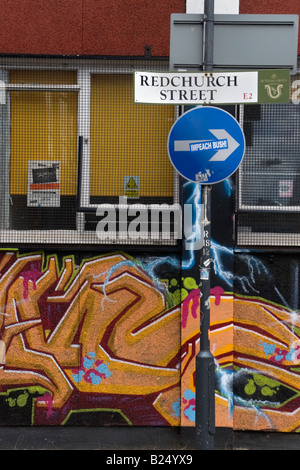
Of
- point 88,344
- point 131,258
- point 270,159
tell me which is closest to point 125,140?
point 131,258

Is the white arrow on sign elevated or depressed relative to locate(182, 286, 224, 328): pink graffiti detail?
elevated

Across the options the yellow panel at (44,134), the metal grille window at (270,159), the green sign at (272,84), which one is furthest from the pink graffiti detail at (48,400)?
the green sign at (272,84)

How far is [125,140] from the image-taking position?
622cm

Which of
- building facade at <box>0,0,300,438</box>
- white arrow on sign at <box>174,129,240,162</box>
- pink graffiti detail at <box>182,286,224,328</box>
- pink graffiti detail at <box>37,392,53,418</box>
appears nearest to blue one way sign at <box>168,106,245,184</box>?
white arrow on sign at <box>174,129,240,162</box>

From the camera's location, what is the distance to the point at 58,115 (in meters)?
Answer: 6.27

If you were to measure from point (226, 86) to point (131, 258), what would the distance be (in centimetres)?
224

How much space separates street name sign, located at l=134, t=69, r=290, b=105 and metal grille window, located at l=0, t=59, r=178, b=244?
1540 millimetres

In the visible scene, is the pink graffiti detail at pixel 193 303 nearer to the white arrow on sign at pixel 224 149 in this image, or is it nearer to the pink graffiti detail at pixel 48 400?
the pink graffiti detail at pixel 48 400

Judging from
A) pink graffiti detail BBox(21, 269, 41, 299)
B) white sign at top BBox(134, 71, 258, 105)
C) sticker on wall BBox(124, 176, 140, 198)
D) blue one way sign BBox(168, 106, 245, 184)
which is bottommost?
pink graffiti detail BBox(21, 269, 41, 299)

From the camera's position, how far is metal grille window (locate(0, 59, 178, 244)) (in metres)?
6.19

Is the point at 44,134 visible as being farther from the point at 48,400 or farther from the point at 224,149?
the point at 48,400

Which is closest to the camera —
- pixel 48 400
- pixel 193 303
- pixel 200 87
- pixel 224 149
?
pixel 224 149

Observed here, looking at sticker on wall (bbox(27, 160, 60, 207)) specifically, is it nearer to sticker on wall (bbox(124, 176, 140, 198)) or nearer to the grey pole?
sticker on wall (bbox(124, 176, 140, 198))
